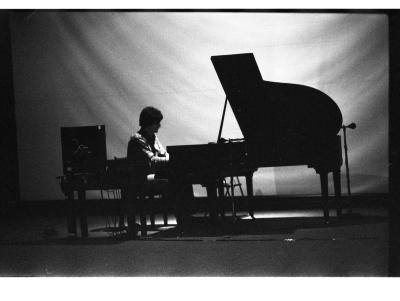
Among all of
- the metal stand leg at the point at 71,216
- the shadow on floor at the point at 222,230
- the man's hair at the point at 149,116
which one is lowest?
the shadow on floor at the point at 222,230

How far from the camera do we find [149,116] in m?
5.15

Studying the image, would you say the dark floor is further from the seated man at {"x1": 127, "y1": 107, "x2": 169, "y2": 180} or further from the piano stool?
the seated man at {"x1": 127, "y1": 107, "x2": 169, "y2": 180}

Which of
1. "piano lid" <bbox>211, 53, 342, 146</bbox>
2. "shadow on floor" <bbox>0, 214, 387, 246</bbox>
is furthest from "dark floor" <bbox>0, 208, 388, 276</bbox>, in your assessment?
"piano lid" <bbox>211, 53, 342, 146</bbox>

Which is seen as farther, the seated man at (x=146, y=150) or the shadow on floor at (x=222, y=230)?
the seated man at (x=146, y=150)

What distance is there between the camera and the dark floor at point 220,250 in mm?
3711

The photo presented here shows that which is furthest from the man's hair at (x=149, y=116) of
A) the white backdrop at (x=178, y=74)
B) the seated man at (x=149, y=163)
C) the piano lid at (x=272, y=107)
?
the white backdrop at (x=178, y=74)

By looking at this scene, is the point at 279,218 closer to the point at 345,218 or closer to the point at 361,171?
the point at 345,218

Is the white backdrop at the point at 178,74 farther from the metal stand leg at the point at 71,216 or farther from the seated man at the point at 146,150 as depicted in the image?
the metal stand leg at the point at 71,216

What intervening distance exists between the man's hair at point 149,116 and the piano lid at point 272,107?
651mm

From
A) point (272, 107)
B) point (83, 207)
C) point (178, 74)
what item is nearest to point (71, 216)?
point (83, 207)

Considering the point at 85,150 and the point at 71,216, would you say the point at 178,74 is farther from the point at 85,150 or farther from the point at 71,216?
the point at 71,216

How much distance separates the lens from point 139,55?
691cm

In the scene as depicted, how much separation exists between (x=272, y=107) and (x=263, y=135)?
0.26 meters
